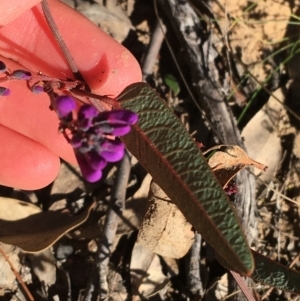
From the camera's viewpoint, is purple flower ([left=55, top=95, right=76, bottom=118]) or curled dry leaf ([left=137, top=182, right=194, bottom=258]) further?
curled dry leaf ([left=137, top=182, right=194, bottom=258])

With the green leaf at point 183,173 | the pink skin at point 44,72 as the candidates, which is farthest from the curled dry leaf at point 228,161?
the pink skin at point 44,72

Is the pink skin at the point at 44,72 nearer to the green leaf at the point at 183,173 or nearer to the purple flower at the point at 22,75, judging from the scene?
the purple flower at the point at 22,75

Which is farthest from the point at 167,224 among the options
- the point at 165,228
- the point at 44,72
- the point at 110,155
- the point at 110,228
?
the point at 110,155

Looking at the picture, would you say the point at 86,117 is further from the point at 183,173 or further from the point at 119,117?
the point at 183,173

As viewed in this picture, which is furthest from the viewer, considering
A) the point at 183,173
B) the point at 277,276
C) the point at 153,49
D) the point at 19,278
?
the point at 153,49

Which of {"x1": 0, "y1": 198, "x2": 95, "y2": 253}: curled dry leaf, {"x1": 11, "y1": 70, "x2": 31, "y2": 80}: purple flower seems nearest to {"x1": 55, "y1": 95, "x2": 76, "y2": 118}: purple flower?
{"x1": 11, "y1": 70, "x2": 31, "y2": 80}: purple flower

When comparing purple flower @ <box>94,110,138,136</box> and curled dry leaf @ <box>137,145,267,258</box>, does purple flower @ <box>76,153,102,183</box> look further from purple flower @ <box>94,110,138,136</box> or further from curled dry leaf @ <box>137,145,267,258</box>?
curled dry leaf @ <box>137,145,267,258</box>

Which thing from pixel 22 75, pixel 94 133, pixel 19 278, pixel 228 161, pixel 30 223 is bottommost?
pixel 19 278
